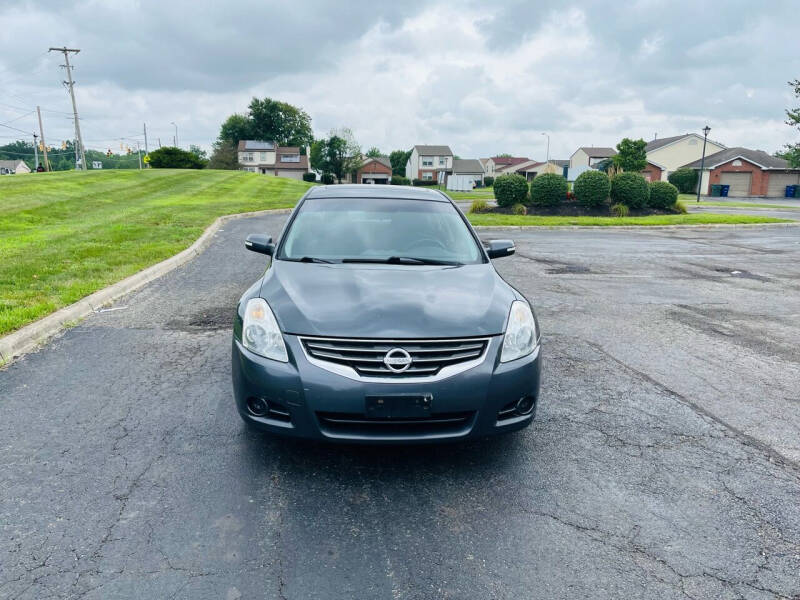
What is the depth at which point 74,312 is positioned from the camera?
6.52 metres

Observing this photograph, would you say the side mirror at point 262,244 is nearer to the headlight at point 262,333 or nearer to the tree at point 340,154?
the headlight at point 262,333

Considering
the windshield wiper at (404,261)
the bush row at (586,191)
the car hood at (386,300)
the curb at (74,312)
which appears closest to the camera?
the car hood at (386,300)

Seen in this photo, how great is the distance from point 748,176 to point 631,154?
55.4 feet

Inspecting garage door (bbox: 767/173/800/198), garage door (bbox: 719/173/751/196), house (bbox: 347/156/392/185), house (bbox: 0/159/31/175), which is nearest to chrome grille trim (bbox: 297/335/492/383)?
garage door (bbox: 719/173/751/196)

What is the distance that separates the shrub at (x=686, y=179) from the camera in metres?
56.9

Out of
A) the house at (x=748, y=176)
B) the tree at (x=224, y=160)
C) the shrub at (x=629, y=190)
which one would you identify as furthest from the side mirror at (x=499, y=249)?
the tree at (x=224, y=160)

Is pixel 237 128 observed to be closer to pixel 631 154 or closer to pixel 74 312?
pixel 631 154

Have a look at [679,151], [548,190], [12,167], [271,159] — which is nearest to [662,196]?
[548,190]

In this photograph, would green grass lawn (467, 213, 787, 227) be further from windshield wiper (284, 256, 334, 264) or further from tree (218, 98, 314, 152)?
tree (218, 98, 314, 152)

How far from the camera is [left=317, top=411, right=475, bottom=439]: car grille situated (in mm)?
3024

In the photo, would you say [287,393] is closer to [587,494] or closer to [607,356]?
[587,494]

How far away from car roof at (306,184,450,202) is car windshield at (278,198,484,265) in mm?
109

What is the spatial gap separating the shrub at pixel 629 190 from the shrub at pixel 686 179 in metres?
37.8

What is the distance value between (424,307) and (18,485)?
249cm
